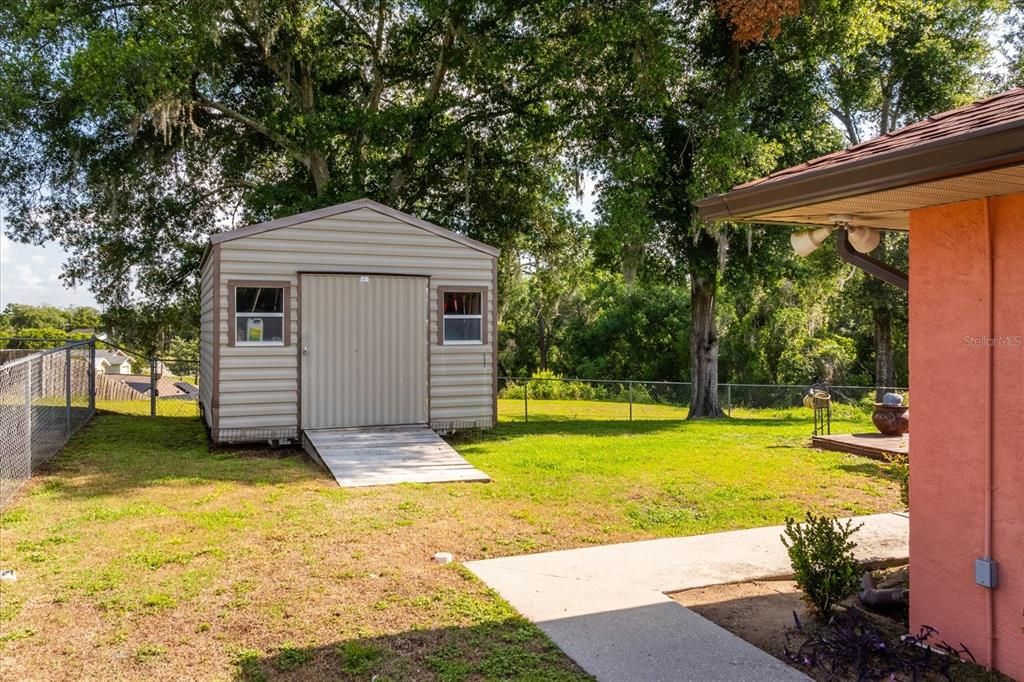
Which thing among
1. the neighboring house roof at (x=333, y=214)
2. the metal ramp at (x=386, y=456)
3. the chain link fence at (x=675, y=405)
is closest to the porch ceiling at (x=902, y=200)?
the metal ramp at (x=386, y=456)

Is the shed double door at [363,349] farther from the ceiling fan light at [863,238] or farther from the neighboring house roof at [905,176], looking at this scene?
the ceiling fan light at [863,238]

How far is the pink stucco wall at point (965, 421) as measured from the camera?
3.38 meters

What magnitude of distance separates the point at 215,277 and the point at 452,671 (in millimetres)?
7410

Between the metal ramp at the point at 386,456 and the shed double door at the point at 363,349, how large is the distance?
26 centimetres

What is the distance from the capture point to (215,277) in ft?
31.2

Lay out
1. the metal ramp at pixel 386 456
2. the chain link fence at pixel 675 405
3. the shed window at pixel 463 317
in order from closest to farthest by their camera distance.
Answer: the metal ramp at pixel 386 456 < the shed window at pixel 463 317 < the chain link fence at pixel 675 405

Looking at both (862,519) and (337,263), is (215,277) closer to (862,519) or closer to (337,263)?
(337,263)

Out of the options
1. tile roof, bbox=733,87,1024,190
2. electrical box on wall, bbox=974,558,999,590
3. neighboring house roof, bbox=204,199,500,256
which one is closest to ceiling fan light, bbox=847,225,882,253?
tile roof, bbox=733,87,1024,190

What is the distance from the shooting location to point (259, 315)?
9609 millimetres

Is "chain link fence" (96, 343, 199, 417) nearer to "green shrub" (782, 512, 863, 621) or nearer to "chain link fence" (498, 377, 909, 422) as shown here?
"chain link fence" (498, 377, 909, 422)

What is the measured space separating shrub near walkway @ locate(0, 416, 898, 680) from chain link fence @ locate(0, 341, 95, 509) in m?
0.32

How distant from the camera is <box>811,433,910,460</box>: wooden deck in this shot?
9383 millimetres

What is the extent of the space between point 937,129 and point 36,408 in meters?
8.88

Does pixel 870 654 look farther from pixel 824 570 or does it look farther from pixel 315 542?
pixel 315 542
